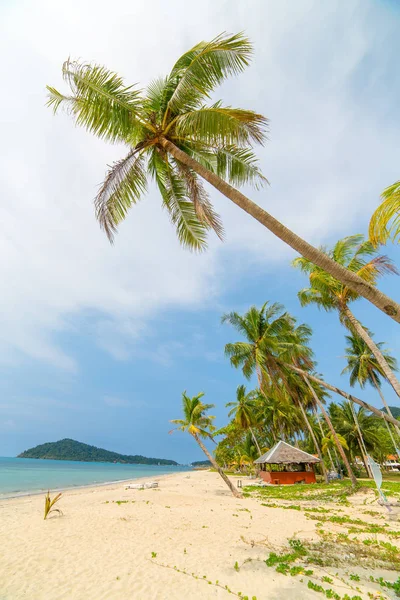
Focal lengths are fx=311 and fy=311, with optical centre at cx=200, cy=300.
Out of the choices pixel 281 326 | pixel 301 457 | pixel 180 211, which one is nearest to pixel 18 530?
pixel 180 211

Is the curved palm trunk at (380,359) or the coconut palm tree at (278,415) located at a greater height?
the coconut palm tree at (278,415)

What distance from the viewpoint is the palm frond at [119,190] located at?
21.6 ft

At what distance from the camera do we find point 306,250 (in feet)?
14.5

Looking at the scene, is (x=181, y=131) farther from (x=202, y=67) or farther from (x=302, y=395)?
(x=302, y=395)

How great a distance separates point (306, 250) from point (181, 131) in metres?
3.54

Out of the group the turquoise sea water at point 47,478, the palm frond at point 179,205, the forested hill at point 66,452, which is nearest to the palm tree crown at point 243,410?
the turquoise sea water at point 47,478

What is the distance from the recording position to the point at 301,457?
22953 millimetres

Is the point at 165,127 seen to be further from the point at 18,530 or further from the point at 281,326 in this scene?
the point at 281,326

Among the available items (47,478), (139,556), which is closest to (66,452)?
(47,478)

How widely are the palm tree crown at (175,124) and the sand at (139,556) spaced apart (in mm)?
6132

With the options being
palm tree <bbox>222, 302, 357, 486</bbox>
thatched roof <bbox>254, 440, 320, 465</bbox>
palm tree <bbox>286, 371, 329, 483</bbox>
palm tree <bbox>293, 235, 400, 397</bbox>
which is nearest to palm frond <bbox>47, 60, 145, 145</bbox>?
palm tree <bbox>293, 235, 400, 397</bbox>

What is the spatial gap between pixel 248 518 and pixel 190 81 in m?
12.0

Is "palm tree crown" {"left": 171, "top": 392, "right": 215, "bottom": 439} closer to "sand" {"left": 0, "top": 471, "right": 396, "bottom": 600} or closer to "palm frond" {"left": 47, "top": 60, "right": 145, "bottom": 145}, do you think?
"sand" {"left": 0, "top": 471, "right": 396, "bottom": 600}

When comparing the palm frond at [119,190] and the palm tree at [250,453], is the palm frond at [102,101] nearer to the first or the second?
the palm frond at [119,190]
